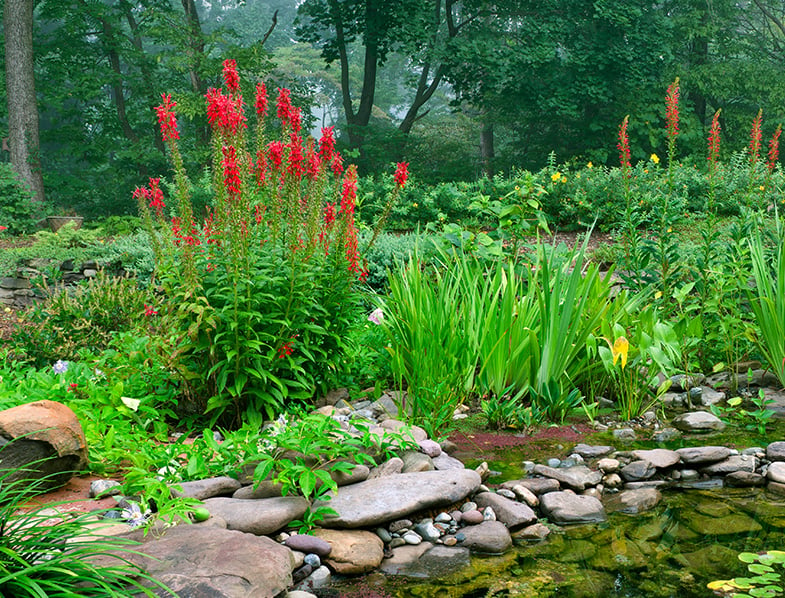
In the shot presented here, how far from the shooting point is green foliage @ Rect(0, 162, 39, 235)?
12789mm

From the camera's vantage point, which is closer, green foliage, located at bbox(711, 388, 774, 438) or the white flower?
green foliage, located at bbox(711, 388, 774, 438)

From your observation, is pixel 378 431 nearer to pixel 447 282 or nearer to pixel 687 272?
pixel 447 282

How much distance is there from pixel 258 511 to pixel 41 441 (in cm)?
99

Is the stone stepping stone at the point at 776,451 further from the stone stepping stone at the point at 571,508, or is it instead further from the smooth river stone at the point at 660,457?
the stone stepping stone at the point at 571,508

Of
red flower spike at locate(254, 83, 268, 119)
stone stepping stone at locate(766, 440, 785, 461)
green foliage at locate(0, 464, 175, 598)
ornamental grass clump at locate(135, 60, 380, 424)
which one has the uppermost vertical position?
red flower spike at locate(254, 83, 268, 119)

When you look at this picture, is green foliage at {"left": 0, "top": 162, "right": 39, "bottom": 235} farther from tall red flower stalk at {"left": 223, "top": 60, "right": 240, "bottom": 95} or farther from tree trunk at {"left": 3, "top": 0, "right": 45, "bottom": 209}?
tall red flower stalk at {"left": 223, "top": 60, "right": 240, "bottom": 95}

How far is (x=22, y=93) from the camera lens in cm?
1399

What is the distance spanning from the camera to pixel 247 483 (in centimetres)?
306

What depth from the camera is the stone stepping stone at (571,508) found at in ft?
10.2

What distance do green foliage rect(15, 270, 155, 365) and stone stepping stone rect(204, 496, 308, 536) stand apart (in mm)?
2674

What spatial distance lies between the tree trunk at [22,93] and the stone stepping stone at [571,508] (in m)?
13.4

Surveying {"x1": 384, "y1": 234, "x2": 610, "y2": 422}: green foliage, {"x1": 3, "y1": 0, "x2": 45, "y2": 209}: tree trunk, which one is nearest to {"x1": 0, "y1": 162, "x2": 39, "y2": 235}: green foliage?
{"x1": 3, "y1": 0, "x2": 45, "y2": 209}: tree trunk

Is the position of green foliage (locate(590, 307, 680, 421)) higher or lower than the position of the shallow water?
higher

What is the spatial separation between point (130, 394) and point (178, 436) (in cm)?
48
